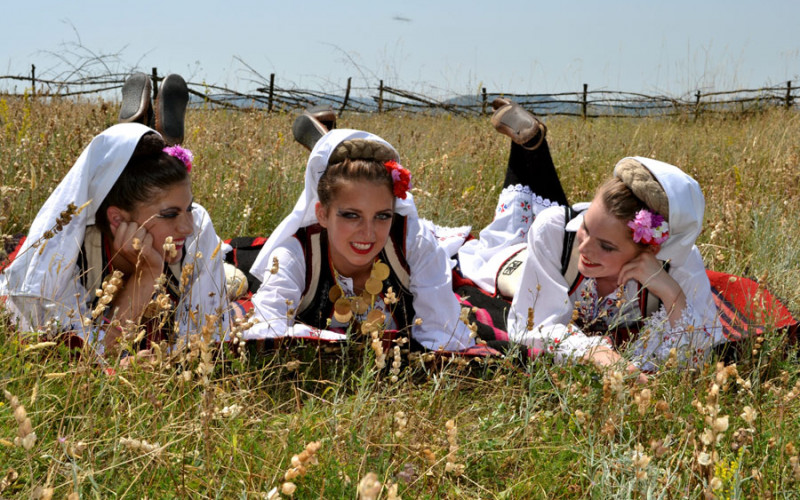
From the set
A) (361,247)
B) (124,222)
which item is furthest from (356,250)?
(124,222)

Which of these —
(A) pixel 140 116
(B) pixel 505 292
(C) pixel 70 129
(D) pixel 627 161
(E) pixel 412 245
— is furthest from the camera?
(C) pixel 70 129

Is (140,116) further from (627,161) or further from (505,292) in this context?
(627,161)

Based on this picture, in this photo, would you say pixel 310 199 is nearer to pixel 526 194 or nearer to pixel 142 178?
pixel 142 178

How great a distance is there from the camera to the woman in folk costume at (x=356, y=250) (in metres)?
3.30

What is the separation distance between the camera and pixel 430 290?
3.49 m

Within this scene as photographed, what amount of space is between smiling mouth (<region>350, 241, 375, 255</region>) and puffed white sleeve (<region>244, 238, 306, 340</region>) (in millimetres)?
305

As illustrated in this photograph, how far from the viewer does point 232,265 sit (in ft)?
13.2

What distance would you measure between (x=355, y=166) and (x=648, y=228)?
1.31m

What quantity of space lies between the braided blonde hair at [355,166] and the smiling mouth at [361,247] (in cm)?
24

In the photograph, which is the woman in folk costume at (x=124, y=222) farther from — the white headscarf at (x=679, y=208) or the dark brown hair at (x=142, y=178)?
the white headscarf at (x=679, y=208)

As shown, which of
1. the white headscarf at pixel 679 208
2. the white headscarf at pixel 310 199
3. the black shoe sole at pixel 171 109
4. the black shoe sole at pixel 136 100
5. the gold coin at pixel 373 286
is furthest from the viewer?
the black shoe sole at pixel 171 109

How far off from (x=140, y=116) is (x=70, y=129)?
167 cm

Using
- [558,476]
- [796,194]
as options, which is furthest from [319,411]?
[796,194]

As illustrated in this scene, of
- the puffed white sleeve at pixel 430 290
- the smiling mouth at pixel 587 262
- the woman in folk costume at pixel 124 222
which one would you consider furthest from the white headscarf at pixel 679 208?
the woman in folk costume at pixel 124 222
